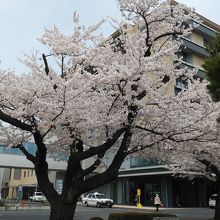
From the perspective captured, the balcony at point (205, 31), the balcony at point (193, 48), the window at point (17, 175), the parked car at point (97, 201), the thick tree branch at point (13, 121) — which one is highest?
the balcony at point (205, 31)

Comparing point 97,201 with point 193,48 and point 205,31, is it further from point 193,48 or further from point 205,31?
point 205,31

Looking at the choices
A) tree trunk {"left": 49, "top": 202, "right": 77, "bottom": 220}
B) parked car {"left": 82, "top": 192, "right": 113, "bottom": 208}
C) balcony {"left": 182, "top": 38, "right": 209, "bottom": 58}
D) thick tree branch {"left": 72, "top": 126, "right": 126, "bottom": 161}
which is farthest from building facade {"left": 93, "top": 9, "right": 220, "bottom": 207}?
tree trunk {"left": 49, "top": 202, "right": 77, "bottom": 220}

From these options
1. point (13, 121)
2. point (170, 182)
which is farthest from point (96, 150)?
point (170, 182)

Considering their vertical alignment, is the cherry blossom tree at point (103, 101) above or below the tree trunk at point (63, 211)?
above

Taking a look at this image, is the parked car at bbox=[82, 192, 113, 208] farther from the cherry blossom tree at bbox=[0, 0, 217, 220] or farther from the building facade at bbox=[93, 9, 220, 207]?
the cherry blossom tree at bbox=[0, 0, 217, 220]

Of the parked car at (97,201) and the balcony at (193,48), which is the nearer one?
the parked car at (97,201)

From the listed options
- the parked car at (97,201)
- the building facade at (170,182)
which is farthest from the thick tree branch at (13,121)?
the parked car at (97,201)

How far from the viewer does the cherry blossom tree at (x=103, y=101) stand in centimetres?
1063

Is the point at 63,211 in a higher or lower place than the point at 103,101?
lower

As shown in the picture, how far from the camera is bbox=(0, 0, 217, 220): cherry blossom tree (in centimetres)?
1063

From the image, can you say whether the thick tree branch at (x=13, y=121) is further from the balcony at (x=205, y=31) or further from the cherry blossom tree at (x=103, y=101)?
the balcony at (x=205, y=31)

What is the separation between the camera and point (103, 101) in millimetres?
10945

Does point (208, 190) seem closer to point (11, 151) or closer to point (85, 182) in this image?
point (11, 151)

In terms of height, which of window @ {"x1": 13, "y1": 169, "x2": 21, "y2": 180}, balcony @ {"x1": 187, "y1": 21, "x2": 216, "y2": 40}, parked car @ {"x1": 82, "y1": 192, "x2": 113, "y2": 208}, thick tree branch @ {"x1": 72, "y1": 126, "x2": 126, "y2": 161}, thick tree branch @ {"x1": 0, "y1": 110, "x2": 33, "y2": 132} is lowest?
parked car @ {"x1": 82, "y1": 192, "x2": 113, "y2": 208}
